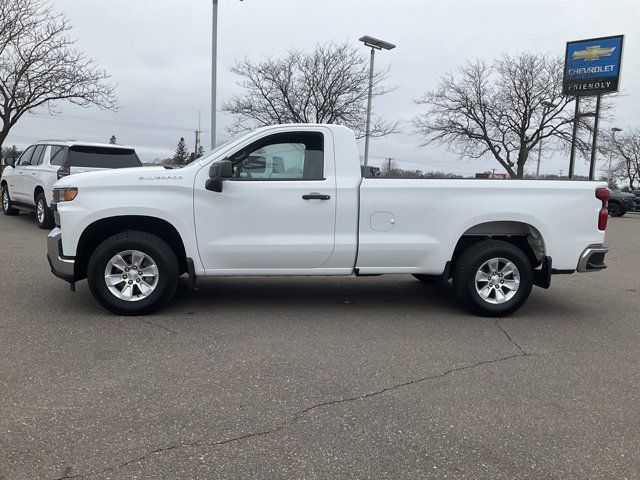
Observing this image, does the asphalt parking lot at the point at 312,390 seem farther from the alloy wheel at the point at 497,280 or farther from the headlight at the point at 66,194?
the headlight at the point at 66,194

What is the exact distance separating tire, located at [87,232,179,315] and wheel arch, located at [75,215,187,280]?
156 millimetres

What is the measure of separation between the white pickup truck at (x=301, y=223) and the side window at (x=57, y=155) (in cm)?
645

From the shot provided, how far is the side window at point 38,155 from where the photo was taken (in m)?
11.9

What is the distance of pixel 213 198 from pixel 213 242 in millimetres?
439

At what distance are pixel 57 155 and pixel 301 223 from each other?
26.7ft

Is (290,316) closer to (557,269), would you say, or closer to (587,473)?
(557,269)

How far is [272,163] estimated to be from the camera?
552 cm

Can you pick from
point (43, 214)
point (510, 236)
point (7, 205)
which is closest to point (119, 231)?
point (510, 236)

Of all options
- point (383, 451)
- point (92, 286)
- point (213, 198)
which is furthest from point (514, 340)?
point (92, 286)

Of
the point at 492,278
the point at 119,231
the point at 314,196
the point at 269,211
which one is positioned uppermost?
the point at 314,196

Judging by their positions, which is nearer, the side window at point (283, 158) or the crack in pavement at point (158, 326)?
the crack in pavement at point (158, 326)

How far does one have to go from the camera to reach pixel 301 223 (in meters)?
5.43

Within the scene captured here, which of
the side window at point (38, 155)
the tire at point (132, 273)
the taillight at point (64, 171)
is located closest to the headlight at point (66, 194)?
the tire at point (132, 273)

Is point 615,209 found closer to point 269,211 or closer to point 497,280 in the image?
point 497,280
